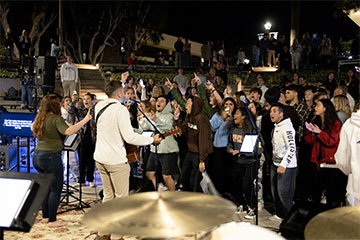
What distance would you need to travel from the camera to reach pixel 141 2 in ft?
104

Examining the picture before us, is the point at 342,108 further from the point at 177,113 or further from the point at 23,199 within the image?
the point at 23,199

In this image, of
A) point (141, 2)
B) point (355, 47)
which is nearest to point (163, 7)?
point (141, 2)

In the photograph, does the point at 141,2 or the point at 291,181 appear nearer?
the point at 291,181

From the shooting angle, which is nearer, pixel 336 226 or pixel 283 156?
pixel 336 226

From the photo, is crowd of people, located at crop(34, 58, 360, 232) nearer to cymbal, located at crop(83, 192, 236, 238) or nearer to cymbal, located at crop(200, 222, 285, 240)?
cymbal, located at crop(83, 192, 236, 238)

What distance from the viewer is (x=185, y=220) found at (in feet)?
8.50

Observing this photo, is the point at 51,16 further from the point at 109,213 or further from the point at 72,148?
the point at 109,213

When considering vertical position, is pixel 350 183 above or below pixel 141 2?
below

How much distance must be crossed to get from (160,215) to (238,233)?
A: 1.55ft

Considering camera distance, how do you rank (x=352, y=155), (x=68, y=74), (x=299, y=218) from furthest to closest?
1. (x=68, y=74)
2. (x=299, y=218)
3. (x=352, y=155)

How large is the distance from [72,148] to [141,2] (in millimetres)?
26043

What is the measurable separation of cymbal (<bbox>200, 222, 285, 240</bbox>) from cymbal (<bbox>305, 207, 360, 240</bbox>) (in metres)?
0.37

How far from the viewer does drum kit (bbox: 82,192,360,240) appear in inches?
100.0

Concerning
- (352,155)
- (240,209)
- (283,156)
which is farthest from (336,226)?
(240,209)
